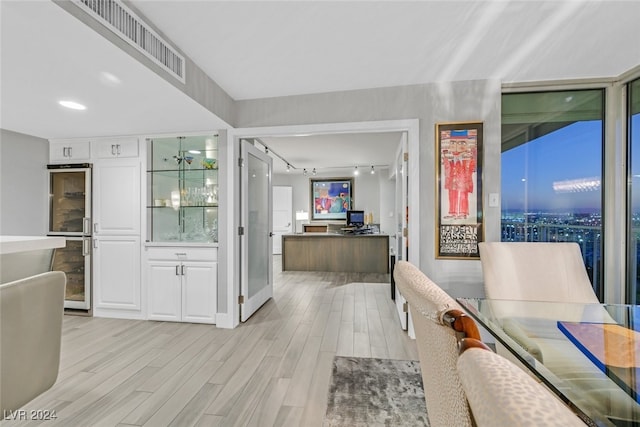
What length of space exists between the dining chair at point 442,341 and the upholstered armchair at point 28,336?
48.8 inches

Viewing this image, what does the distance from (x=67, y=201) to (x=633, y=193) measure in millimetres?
6008

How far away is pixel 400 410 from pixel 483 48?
2.61 metres

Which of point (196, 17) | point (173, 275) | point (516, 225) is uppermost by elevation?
point (196, 17)

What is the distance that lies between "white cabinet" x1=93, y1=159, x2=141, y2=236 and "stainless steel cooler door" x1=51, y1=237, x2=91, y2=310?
1.33 ft

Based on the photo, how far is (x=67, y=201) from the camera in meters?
3.48

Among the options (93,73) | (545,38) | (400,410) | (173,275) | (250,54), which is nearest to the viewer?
(400,410)

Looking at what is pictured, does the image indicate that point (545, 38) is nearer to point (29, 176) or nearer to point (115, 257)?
point (115, 257)

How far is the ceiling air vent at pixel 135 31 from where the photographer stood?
1424 millimetres

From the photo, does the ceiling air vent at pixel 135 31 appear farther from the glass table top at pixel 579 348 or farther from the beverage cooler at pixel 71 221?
the glass table top at pixel 579 348

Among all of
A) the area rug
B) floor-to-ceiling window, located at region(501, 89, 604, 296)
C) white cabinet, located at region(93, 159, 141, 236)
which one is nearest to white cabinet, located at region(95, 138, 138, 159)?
white cabinet, located at region(93, 159, 141, 236)

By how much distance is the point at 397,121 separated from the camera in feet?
8.72

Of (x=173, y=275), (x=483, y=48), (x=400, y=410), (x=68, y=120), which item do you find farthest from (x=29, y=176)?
(x=483, y=48)

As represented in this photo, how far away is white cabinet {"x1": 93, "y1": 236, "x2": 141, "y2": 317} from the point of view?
3.19 meters

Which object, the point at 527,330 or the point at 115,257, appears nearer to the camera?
the point at 527,330
